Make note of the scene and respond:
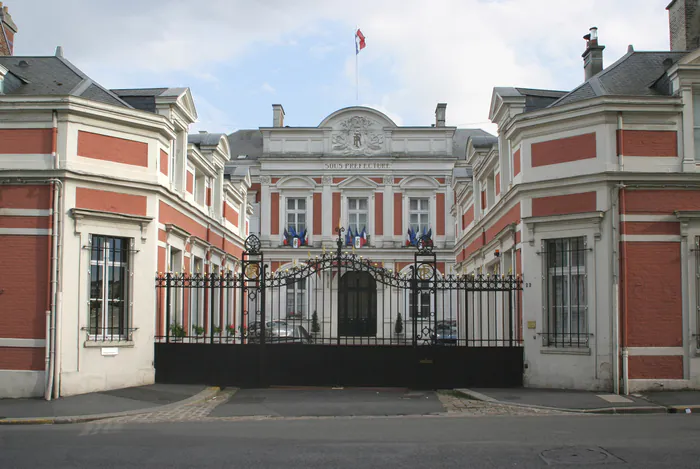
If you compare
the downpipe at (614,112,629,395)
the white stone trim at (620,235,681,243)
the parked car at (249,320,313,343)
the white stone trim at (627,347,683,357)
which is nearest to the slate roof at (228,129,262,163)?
the parked car at (249,320,313,343)

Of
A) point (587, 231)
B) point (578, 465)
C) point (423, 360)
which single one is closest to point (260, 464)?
point (578, 465)

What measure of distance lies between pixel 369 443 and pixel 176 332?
8939 mm

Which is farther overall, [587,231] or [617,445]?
[587,231]

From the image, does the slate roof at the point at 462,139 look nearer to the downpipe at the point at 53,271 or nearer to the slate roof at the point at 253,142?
the slate roof at the point at 253,142

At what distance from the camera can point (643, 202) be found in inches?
639

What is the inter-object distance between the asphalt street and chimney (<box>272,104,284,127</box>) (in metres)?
35.8

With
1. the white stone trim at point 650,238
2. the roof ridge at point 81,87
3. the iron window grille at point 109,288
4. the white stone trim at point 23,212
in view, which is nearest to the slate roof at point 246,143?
the roof ridge at point 81,87

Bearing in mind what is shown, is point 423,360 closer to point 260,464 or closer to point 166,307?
point 166,307

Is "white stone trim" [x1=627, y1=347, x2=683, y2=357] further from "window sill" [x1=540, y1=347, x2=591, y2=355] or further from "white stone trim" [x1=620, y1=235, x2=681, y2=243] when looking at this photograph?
"white stone trim" [x1=620, y1=235, x2=681, y2=243]

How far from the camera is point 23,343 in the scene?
51.0 feet

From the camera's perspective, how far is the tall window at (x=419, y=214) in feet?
144

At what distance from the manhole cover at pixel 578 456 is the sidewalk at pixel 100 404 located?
768 cm

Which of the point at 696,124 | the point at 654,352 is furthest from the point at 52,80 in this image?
the point at 654,352

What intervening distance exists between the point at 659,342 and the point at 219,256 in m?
15.8
